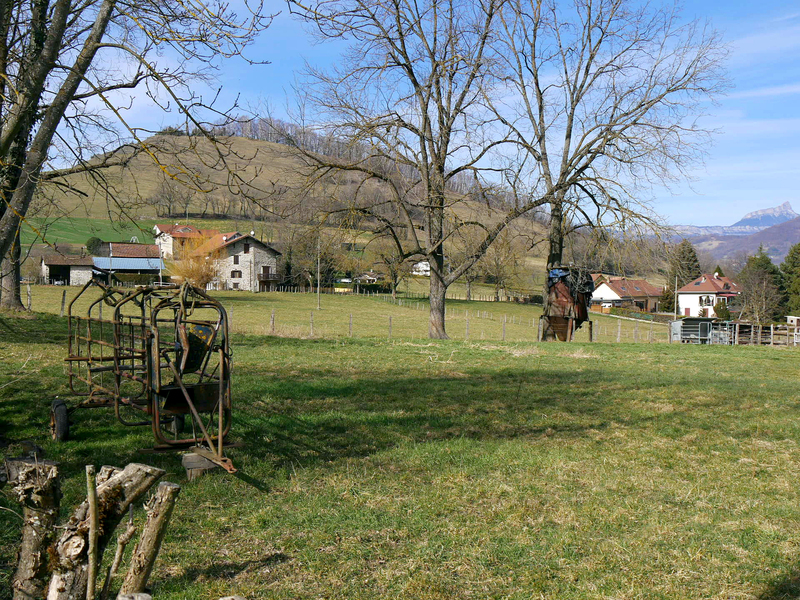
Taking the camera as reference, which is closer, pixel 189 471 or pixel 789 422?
pixel 189 471

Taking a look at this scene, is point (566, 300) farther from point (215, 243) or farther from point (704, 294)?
point (704, 294)

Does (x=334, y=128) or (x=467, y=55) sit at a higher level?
(x=467, y=55)

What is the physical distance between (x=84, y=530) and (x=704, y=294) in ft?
309

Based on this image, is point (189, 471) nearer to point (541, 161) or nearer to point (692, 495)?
point (692, 495)

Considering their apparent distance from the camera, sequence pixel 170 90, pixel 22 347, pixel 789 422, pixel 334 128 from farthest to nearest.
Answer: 1. pixel 334 128
2. pixel 22 347
3. pixel 789 422
4. pixel 170 90

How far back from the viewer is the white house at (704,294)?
8594 cm

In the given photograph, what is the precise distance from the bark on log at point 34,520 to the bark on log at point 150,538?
0.50 metres

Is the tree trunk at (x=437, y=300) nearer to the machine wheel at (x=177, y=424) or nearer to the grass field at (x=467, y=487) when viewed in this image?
the grass field at (x=467, y=487)

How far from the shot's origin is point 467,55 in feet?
79.8

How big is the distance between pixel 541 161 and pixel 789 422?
17154 mm

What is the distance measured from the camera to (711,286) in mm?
87188

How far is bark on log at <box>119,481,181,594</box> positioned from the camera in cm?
384

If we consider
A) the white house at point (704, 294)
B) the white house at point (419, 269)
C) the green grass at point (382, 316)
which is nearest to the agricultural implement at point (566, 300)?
the white house at point (419, 269)

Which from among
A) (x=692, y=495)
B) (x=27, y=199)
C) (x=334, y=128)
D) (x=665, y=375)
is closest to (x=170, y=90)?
(x=27, y=199)
